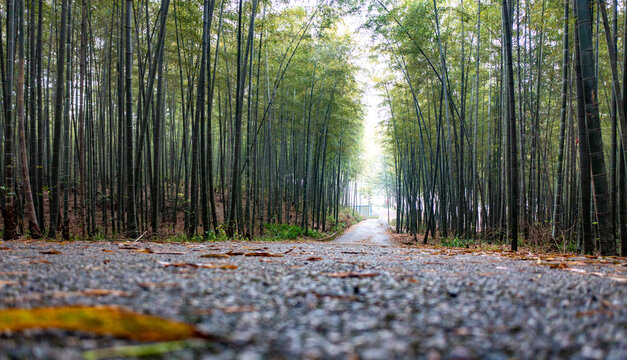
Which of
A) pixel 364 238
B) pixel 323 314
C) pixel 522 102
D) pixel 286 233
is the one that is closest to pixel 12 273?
pixel 323 314

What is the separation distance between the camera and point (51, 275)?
1357mm

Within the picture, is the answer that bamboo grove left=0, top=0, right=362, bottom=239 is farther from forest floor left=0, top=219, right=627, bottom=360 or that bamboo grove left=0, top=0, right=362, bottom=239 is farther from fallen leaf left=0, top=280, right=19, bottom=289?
forest floor left=0, top=219, right=627, bottom=360

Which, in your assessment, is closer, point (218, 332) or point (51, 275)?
point (218, 332)

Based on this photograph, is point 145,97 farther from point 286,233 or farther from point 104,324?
point 104,324

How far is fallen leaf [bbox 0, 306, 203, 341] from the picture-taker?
2.17 feet

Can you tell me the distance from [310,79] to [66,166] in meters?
7.29

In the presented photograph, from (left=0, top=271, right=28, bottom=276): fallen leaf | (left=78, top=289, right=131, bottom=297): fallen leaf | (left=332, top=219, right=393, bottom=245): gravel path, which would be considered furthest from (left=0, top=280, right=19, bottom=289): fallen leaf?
(left=332, top=219, right=393, bottom=245): gravel path

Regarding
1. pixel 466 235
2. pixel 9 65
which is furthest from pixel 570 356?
pixel 466 235

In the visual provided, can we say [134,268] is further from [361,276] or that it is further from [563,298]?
[563,298]

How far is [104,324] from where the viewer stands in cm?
69

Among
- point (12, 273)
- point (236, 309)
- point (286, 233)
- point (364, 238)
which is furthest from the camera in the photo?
point (364, 238)

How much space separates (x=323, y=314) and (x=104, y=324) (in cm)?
50

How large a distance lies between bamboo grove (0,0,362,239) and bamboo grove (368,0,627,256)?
248cm

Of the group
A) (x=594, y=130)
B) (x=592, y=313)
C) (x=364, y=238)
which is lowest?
(x=364, y=238)
